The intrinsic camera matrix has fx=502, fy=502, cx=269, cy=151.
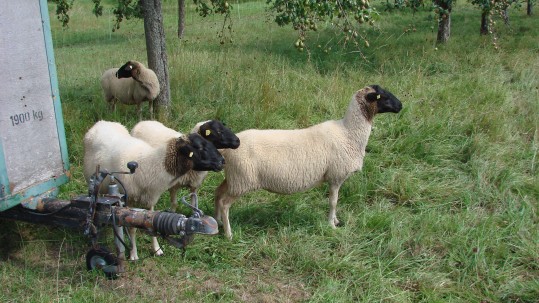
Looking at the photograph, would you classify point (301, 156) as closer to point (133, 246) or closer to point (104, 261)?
point (133, 246)

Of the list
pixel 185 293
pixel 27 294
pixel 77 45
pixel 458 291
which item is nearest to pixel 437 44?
pixel 458 291

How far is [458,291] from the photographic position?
159 inches

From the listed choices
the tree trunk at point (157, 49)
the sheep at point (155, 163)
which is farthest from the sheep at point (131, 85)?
the sheep at point (155, 163)

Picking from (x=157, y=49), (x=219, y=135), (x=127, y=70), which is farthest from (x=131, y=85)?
(x=219, y=135)

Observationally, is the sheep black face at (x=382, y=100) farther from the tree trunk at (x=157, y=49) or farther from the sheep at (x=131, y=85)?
the sheep at (x=131, y=85)

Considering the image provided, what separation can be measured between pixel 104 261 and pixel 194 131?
154 cm

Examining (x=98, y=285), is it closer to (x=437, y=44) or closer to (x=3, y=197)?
(x=3, y=197)

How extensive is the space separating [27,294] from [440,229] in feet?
11.9

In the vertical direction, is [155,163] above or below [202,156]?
below

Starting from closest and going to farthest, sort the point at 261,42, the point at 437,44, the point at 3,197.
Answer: the point at 3,197
the point at 437,44
the point at 261,42

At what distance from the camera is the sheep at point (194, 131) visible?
15.1 ft

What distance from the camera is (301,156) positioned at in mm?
4875

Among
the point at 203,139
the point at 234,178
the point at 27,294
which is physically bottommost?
the point at 27,294

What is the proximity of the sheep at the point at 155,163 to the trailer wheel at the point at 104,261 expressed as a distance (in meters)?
0.38
